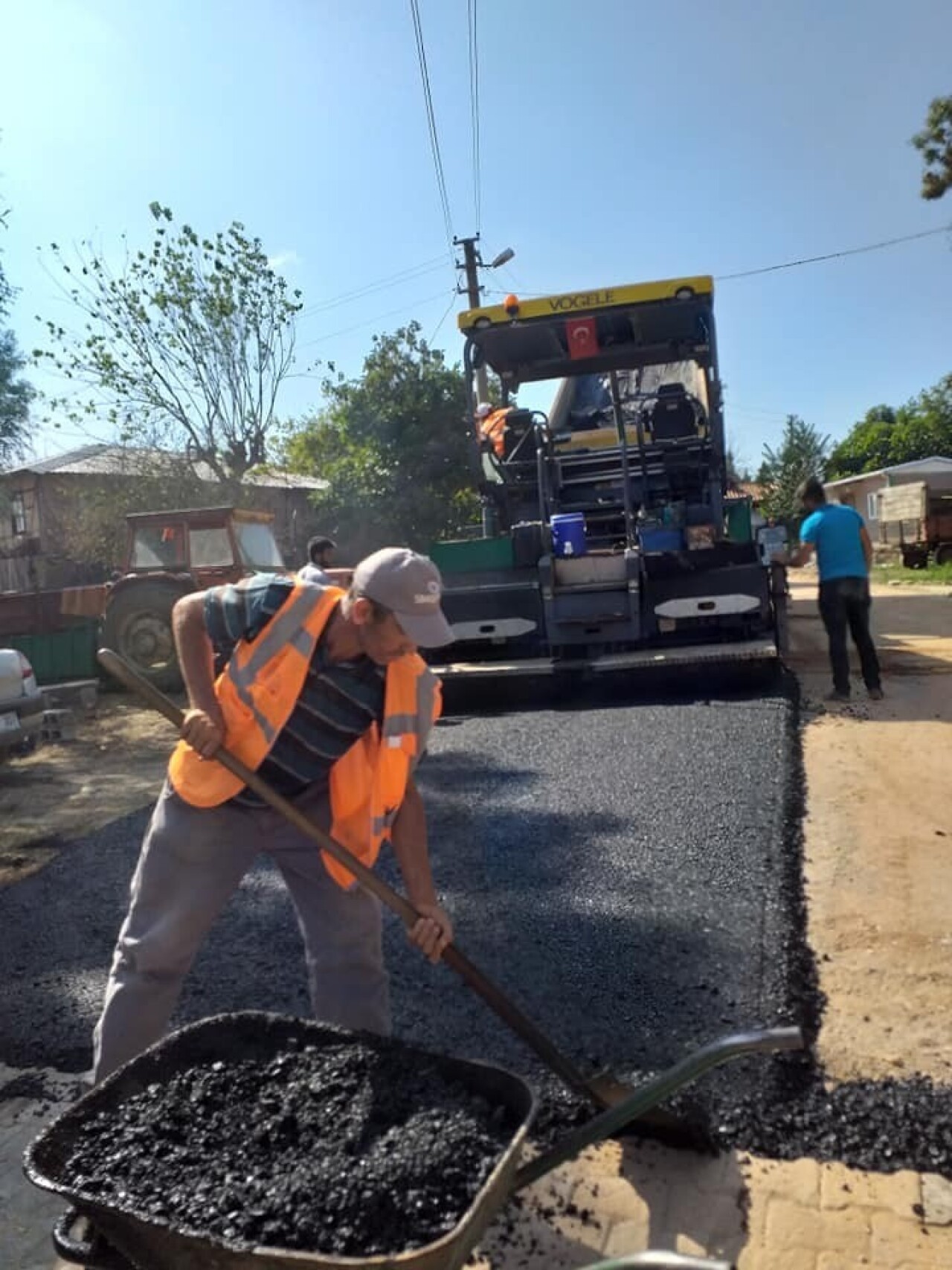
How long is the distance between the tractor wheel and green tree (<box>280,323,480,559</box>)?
A: 8.40m

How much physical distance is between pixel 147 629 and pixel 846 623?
250 inches

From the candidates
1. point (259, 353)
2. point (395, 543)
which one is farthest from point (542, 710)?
point (259, 353)

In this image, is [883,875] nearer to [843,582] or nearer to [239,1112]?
[239,1112]

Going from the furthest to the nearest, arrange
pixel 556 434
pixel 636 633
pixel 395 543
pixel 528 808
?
pixel 395 543
pixel 556 434
pixel 636 633
pixel 528 808

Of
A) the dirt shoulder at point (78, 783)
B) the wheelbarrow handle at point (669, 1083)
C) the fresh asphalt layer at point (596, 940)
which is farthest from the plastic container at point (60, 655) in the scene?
the wheelbarrow handle at point (669, 1083)

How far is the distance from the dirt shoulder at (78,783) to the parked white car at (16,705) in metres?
0.31

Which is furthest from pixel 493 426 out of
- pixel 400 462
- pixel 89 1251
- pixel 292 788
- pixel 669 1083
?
pixel 400 462

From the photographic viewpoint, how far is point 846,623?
7.30m

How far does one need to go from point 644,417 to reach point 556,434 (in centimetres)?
94

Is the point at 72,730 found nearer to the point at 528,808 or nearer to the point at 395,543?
the point at 528,808

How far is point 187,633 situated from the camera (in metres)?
2.33

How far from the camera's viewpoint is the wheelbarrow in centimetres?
151

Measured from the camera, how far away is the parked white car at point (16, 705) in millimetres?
7031

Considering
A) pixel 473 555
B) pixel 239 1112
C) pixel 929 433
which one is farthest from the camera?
pixel 929 433
